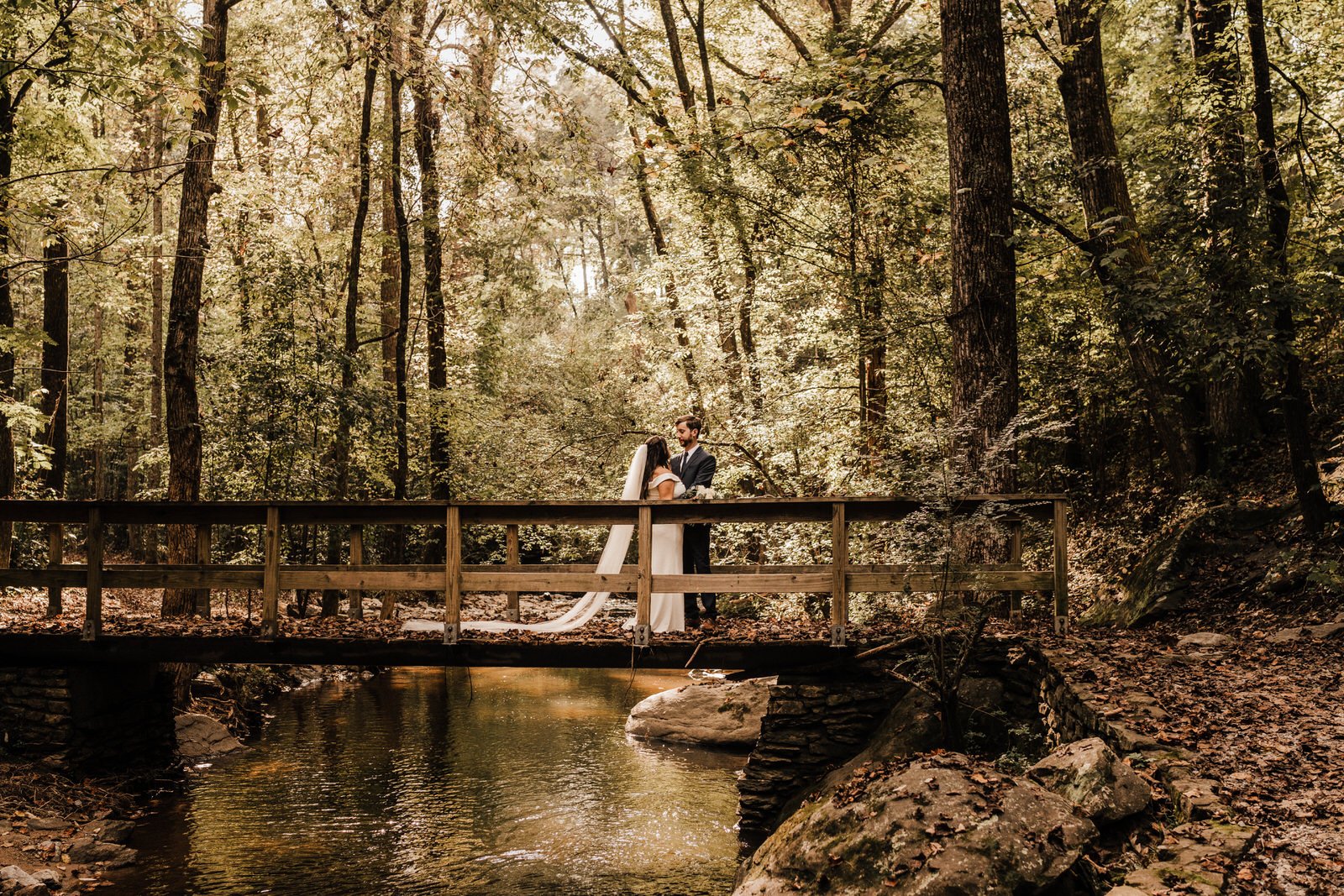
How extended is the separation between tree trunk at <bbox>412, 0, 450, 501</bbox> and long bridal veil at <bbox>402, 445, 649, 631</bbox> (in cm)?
912

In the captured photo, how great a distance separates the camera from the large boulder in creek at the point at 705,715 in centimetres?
1165

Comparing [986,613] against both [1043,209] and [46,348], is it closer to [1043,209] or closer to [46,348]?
[1043,209]

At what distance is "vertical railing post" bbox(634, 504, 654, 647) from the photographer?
770 cm

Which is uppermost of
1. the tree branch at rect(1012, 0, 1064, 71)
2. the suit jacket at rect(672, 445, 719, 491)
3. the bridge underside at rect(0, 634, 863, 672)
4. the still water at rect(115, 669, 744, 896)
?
the tree branch at rect(1012, 0, 1064, 71)

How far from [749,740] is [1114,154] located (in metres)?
8.88

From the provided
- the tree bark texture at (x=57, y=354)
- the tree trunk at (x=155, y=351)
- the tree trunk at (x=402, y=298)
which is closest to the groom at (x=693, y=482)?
the tree trunk at (x=402, y=298)

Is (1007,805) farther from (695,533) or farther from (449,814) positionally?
(449,814)

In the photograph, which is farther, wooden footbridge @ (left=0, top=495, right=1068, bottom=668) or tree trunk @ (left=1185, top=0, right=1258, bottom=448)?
tree trunk @ (left=1185, top=0, right=1258, bottom=448)

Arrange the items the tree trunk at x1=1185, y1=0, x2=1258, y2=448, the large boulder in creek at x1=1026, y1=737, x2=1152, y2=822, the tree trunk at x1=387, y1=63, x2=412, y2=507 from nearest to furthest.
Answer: the large boulder in creek at x1=1026, y1=737, x2=1152, y2=822, the tree trunk at x1=1185, y1=0, x2=1258, y2=448, the tree trunk at x1=387, y1=63, x2=412, y2=507

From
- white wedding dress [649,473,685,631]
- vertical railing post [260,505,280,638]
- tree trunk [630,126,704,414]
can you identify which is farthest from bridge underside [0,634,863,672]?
tree trunk [630,126,704,414]

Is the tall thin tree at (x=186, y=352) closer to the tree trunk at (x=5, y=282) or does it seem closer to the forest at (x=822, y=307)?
the forest at (x=822, y=307)

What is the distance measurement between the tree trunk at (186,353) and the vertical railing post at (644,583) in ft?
21.0

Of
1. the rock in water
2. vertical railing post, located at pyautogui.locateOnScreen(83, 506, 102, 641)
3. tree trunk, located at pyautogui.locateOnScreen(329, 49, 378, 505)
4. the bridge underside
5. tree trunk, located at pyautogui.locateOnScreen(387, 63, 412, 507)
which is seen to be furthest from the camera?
tree trunk, located at pyautogui.locateOnScreen(387, 63, 412, 507)

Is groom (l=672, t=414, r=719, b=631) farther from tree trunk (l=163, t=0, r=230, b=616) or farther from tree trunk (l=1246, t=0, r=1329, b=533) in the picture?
tree trunk (l=163, t=0, r=230, b=616)
